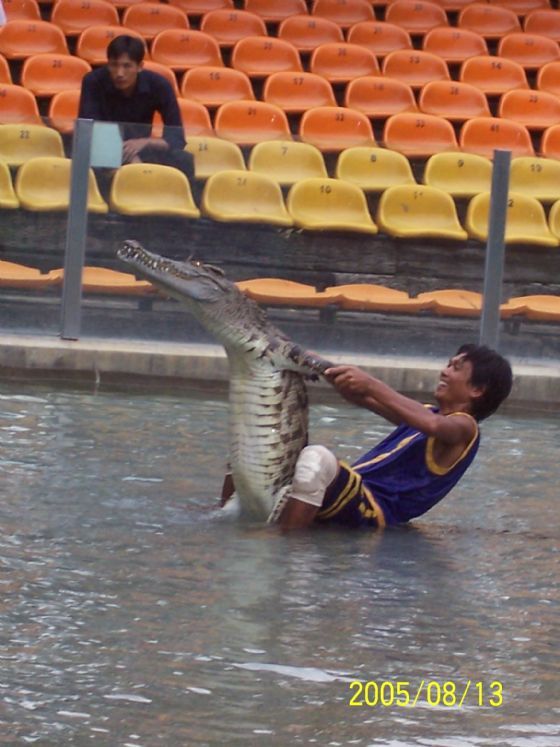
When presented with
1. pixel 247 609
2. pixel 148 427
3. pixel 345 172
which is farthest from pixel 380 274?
pixel 247 609

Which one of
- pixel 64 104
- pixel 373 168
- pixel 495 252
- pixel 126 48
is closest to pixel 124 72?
pixel 126 48

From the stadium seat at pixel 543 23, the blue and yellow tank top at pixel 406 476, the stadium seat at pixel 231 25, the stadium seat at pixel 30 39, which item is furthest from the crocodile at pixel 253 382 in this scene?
the stadium seat at pixel 543 23

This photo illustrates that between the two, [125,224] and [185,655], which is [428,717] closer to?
[185,655]

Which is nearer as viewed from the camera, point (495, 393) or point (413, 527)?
point (495, 393)

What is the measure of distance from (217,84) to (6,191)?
4.15 metres

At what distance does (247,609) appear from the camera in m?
5.78

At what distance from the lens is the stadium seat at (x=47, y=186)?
1105 cm

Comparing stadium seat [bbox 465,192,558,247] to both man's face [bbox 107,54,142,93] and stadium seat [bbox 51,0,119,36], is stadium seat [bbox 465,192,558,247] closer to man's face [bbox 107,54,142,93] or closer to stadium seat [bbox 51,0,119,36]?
man's face [bbox 107,54,142,93]

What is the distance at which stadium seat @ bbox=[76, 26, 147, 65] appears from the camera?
595 inches

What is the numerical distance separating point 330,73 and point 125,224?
16.4 feet

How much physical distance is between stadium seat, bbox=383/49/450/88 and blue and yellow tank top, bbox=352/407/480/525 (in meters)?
9.08

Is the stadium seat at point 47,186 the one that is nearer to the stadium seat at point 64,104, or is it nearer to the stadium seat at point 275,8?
the stadium seat at point 64,104

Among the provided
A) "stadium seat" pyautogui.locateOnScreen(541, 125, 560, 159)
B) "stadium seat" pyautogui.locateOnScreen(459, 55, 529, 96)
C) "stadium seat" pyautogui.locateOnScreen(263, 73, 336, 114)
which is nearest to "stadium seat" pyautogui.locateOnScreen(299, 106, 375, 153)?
"stadium seat" pyautogui.locateOnScreen(263, 73, 336, 114)
